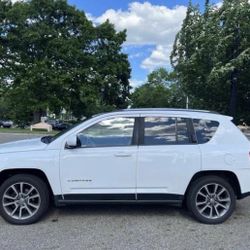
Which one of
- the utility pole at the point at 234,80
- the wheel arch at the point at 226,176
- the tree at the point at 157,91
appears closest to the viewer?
the wheel arch at the point at 226,176

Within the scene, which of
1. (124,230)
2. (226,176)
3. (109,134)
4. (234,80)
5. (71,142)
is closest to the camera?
(124,230)

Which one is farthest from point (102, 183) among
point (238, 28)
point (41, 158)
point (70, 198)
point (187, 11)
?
point (187, 11)

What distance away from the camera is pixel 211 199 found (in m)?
6.45

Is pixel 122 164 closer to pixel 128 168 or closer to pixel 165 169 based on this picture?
pixel 128 168

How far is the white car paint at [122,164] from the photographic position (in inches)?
247

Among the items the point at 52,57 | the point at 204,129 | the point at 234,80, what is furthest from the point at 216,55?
the point at 52,57

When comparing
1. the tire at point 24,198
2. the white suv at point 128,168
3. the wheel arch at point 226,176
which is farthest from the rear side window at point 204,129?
the tire at point 24,198

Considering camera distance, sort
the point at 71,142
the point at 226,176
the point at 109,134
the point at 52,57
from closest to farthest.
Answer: the point at 71,142, the point at 109,134, the point at 226,176, the point at 52,57

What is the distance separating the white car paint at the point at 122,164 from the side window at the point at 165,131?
0.35 feet

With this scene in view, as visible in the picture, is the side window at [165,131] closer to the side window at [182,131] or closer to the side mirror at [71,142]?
the side window at [182,131]

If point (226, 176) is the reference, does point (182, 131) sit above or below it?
above

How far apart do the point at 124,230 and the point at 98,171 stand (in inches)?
36.1

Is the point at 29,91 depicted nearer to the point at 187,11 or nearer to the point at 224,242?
the point at 187,11

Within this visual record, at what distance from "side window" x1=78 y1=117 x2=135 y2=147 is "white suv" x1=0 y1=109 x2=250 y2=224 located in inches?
0.6
